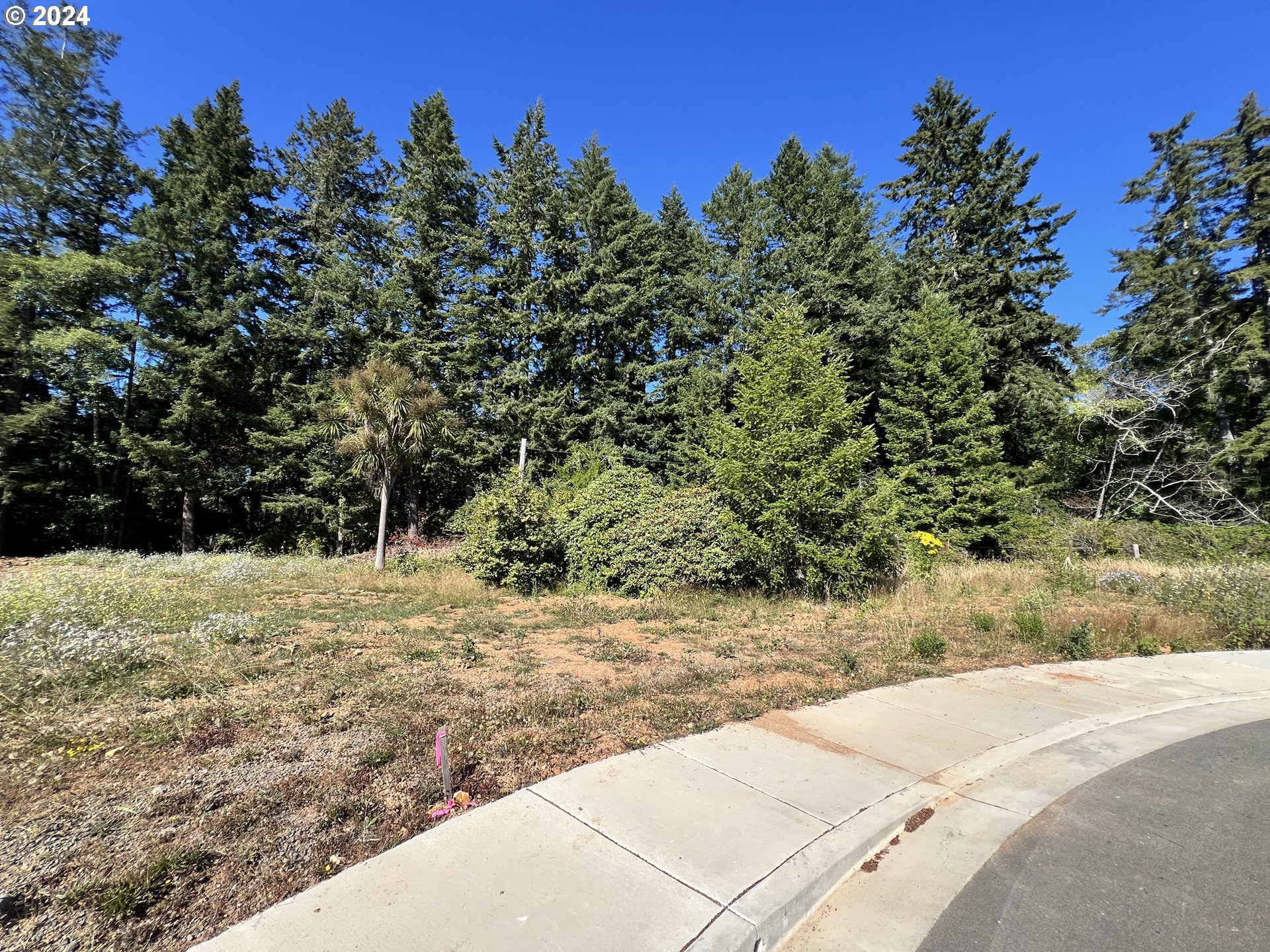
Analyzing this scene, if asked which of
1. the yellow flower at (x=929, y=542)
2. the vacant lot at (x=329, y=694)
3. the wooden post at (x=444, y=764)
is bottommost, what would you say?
the vacant lot at (x=329, y=694)

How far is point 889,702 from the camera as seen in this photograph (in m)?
5.22

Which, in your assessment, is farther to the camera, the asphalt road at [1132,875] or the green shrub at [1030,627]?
the green shrub at [1030,627]

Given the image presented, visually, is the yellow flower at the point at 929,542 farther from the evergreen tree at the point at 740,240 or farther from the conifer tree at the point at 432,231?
the conifer tree at the point at 432,231

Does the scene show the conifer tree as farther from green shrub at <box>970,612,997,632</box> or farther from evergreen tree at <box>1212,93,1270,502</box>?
evergreen tree at <box>1212,93,1270,502</box>

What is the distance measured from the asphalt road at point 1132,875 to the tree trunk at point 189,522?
2541cm

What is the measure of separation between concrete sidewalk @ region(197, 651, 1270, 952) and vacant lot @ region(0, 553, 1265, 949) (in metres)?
0.23

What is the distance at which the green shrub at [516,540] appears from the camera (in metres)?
11.4

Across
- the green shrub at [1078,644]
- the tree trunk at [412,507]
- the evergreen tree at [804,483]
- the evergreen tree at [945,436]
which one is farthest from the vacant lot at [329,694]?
the tree trunk at [412,507]

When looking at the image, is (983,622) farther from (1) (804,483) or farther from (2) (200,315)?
(2) (200,315)

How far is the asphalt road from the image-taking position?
238 cm

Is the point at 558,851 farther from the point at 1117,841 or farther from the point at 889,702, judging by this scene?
the point at 889,702

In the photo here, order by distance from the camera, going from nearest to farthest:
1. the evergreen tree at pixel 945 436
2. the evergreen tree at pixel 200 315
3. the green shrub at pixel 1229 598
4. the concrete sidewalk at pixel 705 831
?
1. the concrete sidewalk at pixel 705 831
2. the green shrub at pixel 1229 598
3. the evergreen tree at pixel 945 436
4. the evergreen tree at pixel 200 315

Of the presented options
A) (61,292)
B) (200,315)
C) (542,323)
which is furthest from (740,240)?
(61,292)

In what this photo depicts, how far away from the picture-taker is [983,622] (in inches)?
322
